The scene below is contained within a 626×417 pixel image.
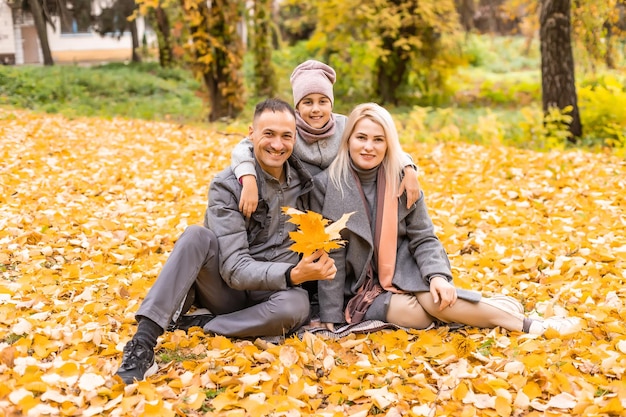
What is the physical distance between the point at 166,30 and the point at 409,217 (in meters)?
16.1

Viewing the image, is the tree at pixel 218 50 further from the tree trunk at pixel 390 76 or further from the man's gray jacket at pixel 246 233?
the man's gray jacket at pixel 246 233

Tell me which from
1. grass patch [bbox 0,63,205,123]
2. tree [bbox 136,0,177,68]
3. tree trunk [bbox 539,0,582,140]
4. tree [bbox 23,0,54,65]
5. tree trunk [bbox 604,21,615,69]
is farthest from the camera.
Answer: tree [bbox 136,0,177,68]

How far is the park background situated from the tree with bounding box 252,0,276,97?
0.10 meters

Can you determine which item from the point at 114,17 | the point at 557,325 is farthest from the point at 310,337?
the point at 114,17

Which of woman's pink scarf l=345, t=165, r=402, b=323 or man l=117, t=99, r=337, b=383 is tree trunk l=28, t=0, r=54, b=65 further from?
woman's pink scarf l=345, t=165, r=402, b=323

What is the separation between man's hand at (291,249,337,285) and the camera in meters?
2.83

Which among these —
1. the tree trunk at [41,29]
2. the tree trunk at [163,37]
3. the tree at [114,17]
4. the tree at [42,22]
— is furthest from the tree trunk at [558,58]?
the tree trunk at [163,37]

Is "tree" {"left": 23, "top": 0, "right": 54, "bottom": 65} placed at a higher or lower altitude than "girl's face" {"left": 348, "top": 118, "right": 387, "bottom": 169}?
higher

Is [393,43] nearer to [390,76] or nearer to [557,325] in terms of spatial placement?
[390,76]

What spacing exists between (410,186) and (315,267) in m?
0.75

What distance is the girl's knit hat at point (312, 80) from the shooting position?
3537mm

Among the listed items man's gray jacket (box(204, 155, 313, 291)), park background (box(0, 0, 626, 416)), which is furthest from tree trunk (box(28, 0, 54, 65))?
man's gray jacket (box(204, 155, 313, 291))

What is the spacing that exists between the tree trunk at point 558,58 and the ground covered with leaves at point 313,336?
2070 millimetres

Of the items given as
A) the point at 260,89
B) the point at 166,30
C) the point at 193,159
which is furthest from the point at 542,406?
the point at 166,30
